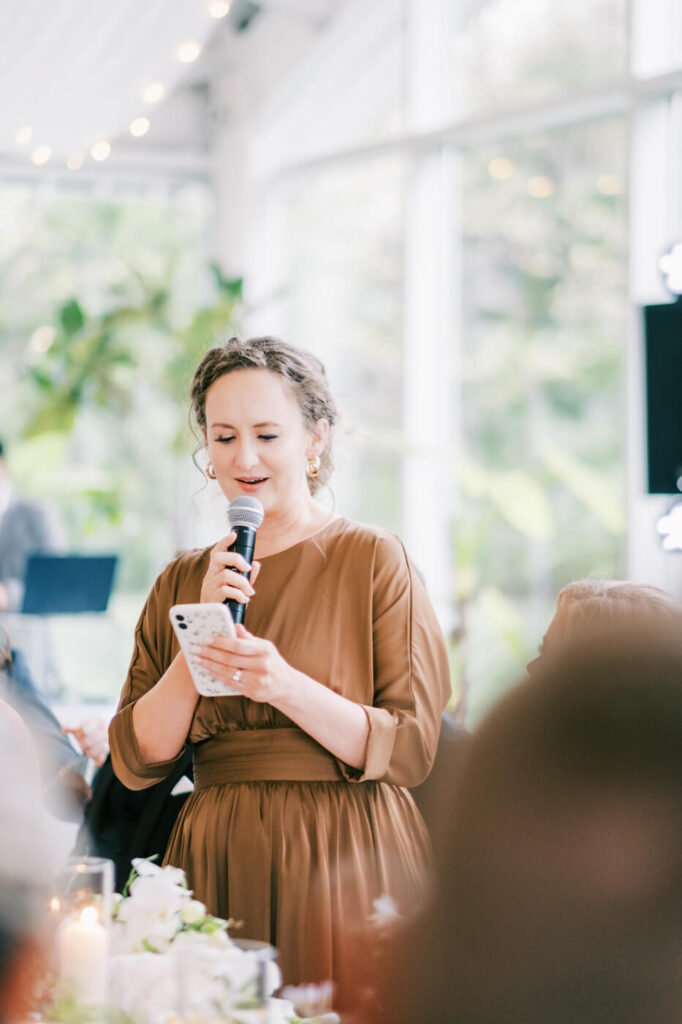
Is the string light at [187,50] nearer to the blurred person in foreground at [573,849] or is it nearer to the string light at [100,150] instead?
the string light at [100,150]

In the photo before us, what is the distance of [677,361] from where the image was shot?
9.96 ft

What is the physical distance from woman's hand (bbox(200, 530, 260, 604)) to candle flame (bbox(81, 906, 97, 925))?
49cm

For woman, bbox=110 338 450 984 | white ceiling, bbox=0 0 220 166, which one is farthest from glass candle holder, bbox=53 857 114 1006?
white ceiling, bbox=0 0 220 166

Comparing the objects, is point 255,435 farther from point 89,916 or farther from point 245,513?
point 89,916

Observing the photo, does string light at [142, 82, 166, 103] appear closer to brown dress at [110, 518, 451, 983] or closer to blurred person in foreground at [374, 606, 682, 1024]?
brown dress at [110, 518, 451, 983]

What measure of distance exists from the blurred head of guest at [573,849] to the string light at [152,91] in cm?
384

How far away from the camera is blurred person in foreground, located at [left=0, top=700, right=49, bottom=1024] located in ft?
4.48

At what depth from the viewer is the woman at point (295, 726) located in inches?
70.5

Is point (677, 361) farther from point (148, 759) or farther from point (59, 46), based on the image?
point (59, 46)

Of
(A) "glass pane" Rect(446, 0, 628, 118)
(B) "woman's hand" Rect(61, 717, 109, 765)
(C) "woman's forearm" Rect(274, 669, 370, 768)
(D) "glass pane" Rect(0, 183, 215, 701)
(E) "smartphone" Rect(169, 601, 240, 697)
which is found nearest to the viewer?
(E) "smartphone" Rect(169, 601, 240, 697)

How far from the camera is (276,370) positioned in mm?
1870

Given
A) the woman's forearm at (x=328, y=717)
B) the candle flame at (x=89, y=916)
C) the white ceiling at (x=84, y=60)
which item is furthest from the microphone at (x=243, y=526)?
the white ceiling at (x=84, y=60)

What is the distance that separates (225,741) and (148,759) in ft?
0.40

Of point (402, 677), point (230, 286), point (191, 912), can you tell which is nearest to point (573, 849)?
point (191, 912)
